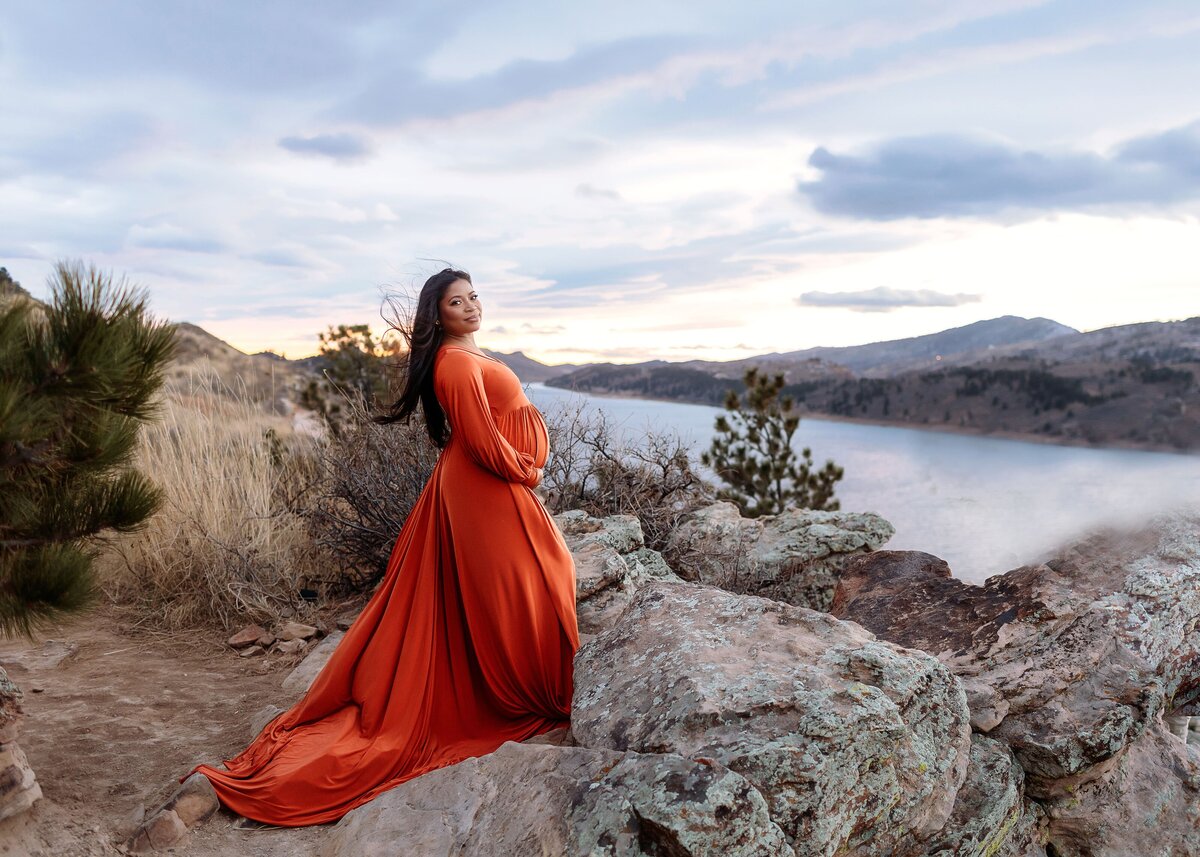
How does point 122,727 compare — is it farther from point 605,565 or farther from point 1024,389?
point 1024,389

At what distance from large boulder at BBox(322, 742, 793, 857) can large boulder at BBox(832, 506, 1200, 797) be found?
5.34 ft

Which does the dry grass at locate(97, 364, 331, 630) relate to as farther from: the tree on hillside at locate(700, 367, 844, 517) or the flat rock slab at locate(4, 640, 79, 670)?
the tree on hillside at locate(700, 367, 844, 517)

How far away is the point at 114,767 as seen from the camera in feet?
13.6

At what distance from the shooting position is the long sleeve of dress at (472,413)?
3.87 m

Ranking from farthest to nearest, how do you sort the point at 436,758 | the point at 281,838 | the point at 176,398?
the point at 176,398, the point at 436,758, the point at 281,838

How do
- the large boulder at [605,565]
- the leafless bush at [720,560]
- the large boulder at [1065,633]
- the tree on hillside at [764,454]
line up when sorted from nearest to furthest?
the large boulder at [1065,633]
the large boulder at [605,565]
the leafless bush at [720,560]
the tree on hillside at [764,454]

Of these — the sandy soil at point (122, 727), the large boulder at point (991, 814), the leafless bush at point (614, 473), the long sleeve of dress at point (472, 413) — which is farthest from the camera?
the leafless bush at point (614, 473)

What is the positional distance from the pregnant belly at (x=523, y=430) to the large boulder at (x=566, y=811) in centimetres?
144

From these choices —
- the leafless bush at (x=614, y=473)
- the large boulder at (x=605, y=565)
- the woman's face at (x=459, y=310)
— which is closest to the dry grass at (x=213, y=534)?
the leafless bush at (x=614, y=473)

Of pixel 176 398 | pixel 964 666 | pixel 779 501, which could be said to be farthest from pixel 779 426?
pixel 964 666

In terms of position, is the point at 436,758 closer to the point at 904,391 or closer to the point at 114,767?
the point at 114,767

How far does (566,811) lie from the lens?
2703 millimetres

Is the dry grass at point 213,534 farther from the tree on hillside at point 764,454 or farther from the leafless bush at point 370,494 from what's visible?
the tree on hillside at point 764,454

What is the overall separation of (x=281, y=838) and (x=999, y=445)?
1641 cm
